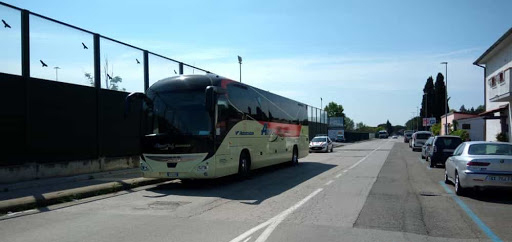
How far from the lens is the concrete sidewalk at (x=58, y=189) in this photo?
9.79m

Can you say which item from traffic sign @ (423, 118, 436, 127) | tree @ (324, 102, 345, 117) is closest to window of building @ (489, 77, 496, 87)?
traffic sign @ (423, 118, 436, 127)

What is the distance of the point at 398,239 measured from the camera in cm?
654

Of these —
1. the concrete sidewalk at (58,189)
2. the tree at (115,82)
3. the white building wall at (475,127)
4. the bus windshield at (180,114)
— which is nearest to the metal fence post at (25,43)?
the concrete sidewalk at (58,189)

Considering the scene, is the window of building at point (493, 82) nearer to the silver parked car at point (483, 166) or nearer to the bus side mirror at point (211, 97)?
the silver parked car at point (483, 166)

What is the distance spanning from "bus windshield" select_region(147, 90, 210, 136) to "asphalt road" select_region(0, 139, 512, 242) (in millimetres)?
1867

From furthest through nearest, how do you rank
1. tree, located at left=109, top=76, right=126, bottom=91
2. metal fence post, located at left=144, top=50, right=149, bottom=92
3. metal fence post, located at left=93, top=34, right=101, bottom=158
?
metal fence post, located at left=144, top=50, right=149, bottom=92, tree, located at left=109, top=76, right=126, bottom=91, metal fence post, located at left=93, top=34, right=101, bottom=158

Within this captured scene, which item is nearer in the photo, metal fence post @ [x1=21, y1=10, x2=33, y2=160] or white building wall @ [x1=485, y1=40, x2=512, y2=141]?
metal fence post @ [x1=21, y1=10, x2=33, y2=160]

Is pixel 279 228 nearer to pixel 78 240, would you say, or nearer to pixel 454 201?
pixel 78 240

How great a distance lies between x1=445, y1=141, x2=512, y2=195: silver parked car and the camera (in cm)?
1017

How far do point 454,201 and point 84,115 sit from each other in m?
12.8

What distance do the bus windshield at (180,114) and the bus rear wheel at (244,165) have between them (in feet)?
8.60

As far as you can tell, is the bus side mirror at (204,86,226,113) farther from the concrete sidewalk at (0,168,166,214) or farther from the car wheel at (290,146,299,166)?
the car wheel at (290,146,299,166)

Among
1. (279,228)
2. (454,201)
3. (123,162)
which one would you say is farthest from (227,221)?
(123,162)

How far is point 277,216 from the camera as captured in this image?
27.3 ft
